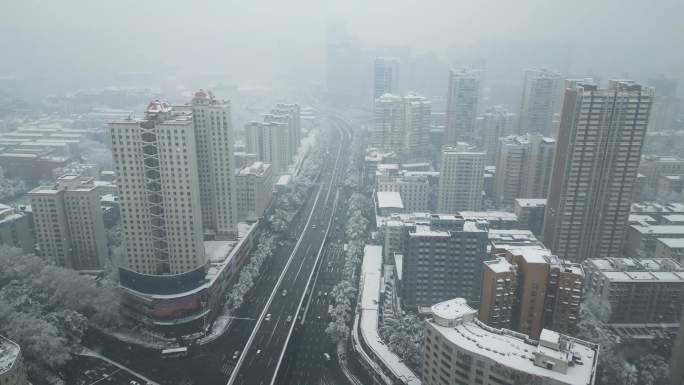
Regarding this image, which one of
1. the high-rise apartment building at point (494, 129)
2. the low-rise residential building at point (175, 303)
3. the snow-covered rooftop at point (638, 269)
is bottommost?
the low-rise residential building at point (175, 303)

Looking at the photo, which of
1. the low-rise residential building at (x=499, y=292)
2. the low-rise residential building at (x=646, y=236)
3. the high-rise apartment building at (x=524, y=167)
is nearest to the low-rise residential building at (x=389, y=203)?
the high-rise apartment building at (x=524, y=167)

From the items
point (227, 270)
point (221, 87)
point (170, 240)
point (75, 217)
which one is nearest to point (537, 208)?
point (227, 270)

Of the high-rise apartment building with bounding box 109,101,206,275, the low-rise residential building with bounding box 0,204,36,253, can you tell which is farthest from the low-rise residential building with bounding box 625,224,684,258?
the low-rise residential building with bounding box 0,204,36,253

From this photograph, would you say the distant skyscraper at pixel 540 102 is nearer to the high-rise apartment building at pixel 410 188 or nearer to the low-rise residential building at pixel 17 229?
the high-rise apartment building at pixel 410 188

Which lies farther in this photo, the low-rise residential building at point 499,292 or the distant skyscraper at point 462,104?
A: the distant skyscraper at point 462,104

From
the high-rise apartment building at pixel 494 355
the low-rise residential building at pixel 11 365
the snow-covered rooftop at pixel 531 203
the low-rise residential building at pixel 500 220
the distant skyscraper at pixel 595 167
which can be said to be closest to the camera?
the high-rise apartment building at pixel 494 355

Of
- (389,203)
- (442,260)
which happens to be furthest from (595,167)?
(389,203)
